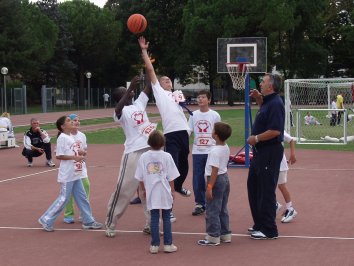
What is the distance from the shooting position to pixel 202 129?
9875mm

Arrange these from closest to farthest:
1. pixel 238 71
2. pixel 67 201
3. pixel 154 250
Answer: pixel 154 250, pixel 67 201, pixel 238 71

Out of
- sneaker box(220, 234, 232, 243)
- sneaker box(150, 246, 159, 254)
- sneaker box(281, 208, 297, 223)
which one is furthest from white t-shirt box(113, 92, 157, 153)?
sneaker box(281, 208, 297, 223)

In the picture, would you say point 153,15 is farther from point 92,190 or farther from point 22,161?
point 92,190

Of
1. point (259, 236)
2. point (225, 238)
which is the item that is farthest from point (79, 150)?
point (259, 236)

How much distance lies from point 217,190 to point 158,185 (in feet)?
2.58

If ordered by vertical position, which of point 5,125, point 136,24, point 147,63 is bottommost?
point 5,125

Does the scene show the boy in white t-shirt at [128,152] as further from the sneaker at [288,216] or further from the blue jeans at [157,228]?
the sneaker at [288,216]

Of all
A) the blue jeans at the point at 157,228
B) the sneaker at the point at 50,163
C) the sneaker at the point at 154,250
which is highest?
the blue jeans at the point at 157,228

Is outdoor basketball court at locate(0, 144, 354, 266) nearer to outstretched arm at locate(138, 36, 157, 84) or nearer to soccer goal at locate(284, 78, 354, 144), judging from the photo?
outstretched arm at locate(138, 36, 157, 84)

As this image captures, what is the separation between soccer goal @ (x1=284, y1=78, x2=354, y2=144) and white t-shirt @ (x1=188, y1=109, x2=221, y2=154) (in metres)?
12.6

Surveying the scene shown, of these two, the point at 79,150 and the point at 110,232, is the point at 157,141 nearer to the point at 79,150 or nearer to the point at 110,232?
the point at 110,232

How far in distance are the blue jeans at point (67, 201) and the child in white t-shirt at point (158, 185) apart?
5.43 feet

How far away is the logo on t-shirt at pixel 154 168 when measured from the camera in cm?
748

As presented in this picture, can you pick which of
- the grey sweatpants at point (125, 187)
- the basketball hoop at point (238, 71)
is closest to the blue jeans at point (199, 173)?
the grey sweatpants at point (125, 187)
